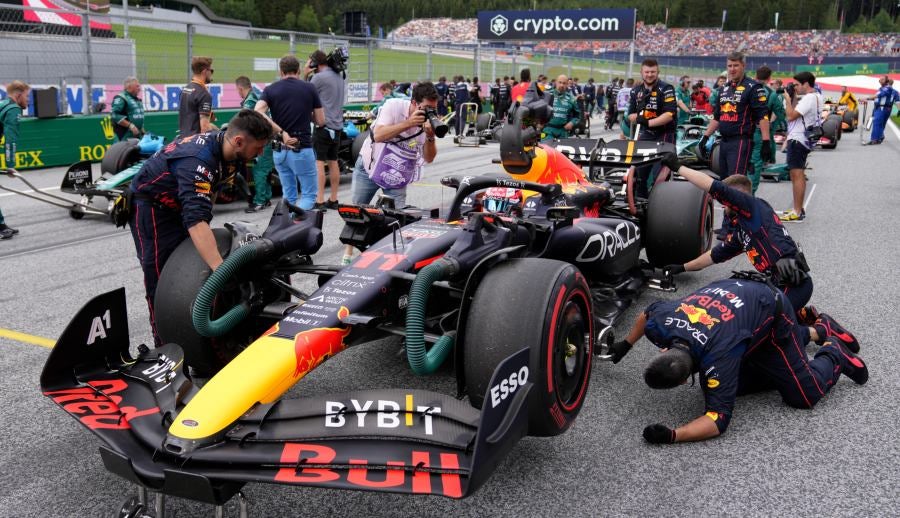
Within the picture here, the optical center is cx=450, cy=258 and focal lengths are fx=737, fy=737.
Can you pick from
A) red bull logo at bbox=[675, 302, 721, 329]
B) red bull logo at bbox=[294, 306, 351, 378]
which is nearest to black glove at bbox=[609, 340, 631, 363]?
red bull logo at bbox=[675, 302, 721, 329]

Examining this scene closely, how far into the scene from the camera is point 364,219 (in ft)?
13.9

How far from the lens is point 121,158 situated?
884 centimetres

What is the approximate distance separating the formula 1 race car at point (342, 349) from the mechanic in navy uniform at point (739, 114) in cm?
438

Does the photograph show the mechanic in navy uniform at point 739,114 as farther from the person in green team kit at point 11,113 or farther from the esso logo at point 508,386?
the person in green team kit at point 11,113

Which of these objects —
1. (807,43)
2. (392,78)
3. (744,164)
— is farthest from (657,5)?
(744,164)

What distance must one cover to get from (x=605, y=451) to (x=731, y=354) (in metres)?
0.81

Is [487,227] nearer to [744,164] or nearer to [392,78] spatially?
[744,164]

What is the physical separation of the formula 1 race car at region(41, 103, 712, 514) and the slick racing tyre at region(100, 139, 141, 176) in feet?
18.1

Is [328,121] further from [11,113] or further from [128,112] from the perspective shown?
[11,113]

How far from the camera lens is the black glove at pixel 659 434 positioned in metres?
3.47

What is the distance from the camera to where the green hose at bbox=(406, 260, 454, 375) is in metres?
3.09

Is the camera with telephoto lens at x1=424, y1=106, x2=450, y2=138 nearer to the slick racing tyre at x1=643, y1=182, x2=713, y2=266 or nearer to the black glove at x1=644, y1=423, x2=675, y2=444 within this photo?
the slick racing tyre at x1=643, y1=182, x2=713, y2=266

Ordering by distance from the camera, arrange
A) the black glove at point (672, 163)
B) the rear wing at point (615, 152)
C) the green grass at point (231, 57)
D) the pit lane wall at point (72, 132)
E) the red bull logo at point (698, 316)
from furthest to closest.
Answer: the green grass at point (231, 57) < the pit lane wall at point (72, 132) < the rear wing at point (615, 152) < the black glove at point (672, 163) < the red bull logo at point (698, 316)

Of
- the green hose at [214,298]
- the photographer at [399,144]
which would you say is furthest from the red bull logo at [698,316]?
the photographer at [399,144]
